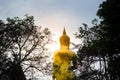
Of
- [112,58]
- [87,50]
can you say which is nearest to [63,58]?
[87,50]

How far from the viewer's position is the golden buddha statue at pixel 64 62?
34938 millimetres

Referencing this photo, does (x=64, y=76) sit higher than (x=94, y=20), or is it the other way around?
(x=94, y=20)

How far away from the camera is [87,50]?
3319cm

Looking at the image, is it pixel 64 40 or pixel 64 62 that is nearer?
pixel 64 62

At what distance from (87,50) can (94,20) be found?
10.8 feet

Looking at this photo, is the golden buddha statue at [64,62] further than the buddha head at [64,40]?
No

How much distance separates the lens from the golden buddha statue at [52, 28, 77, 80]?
34.9 meters

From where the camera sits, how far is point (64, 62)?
36.8m

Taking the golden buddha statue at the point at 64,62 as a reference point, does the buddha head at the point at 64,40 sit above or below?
above

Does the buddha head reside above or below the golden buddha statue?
above

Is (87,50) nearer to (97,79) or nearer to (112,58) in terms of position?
(97,79)

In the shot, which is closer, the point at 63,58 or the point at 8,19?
the point at 8,19

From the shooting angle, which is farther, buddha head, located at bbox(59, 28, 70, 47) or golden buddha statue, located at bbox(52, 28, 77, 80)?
buddha head, located at bbox(59, 28, 70, 47)

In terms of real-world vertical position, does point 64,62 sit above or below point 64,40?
below
